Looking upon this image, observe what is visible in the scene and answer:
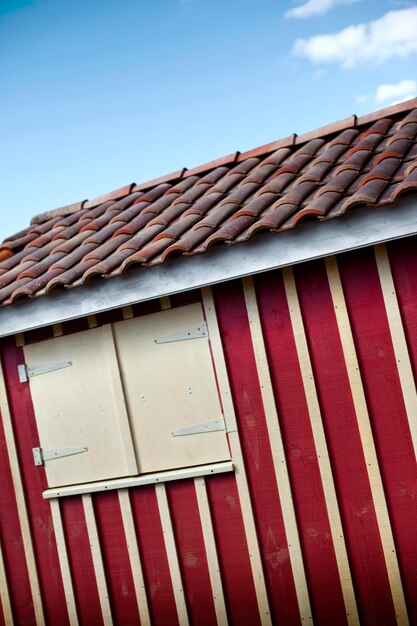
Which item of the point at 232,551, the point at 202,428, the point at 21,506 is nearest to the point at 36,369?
the point at 21,506

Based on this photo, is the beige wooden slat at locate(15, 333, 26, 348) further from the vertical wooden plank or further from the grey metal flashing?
the vertical wooden plank

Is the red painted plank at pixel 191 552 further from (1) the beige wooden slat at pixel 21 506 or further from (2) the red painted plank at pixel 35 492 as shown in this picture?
(1) the beige wooden slat at pixel 21 506

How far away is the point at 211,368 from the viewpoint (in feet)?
19.6

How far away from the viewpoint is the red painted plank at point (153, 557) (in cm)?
623

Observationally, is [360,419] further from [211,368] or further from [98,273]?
[98,273]

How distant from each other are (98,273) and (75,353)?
3.11 ft

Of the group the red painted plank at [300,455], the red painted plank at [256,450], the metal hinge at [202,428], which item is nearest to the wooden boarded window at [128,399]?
the metal hinge at [202,428]

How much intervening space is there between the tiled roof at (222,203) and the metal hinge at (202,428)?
4.25 ft

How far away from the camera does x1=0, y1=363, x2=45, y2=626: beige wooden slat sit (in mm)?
6723

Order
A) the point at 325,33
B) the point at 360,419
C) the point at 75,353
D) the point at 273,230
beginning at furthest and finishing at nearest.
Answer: the point at 325,33 → the point at 75,353 → the point at 360,419 → the point at 273,230

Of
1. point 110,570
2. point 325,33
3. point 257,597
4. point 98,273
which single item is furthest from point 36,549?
point 325,33

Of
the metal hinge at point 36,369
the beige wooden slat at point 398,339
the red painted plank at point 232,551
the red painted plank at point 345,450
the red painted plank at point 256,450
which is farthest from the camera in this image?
the metal hinge at point 36,369

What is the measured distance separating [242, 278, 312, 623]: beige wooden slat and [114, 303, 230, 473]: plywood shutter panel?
376mm

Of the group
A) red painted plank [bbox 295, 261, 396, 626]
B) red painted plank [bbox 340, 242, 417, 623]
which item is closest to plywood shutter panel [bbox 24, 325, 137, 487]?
red painted plank [bbox 295, 261, 396, 626]
